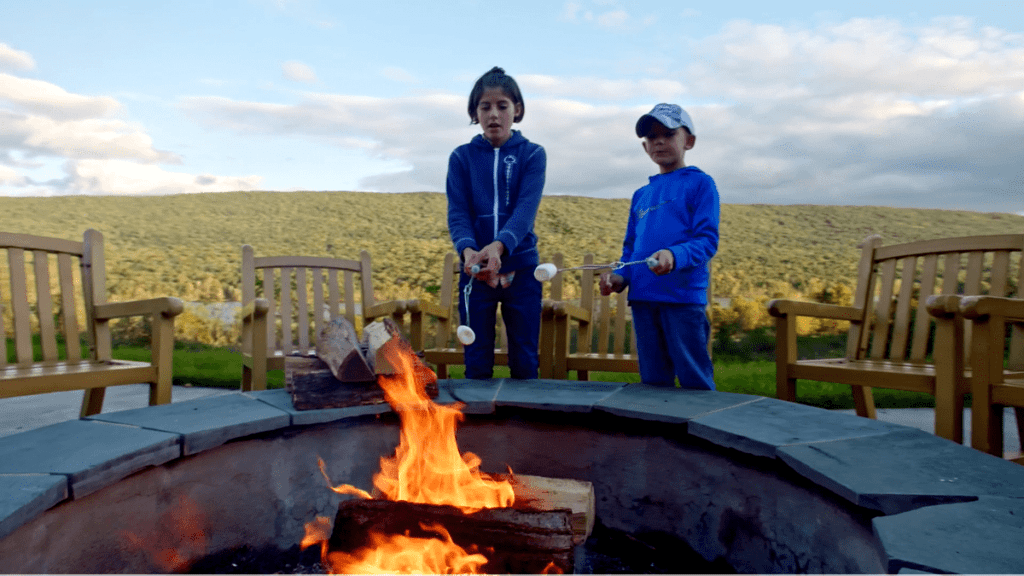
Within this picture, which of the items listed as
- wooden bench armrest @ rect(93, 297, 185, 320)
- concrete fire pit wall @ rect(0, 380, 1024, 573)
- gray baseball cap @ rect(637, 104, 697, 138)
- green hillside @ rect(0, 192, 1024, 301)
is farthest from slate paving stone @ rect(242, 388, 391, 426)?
green hillside @ rect(0, 192, 1024, 301)

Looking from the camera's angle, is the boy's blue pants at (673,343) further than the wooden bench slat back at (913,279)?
No

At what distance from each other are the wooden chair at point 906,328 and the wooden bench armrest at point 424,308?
2002mm

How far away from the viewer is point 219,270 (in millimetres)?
8578

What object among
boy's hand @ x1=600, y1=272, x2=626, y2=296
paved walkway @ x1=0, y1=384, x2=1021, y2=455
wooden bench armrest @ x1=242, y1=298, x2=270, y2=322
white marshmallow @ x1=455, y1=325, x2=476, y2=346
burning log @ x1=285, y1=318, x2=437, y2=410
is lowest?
paved walkway @ x1=0, y1=384, x2=1021, y2=455

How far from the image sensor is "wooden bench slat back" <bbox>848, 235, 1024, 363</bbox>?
2.89m

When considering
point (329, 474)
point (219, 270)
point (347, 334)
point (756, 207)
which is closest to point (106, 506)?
point (329, 474)

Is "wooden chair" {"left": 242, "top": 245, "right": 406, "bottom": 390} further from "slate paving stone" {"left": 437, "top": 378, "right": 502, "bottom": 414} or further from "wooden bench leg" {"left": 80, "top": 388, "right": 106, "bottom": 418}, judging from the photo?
"slate paving stone" {"left": 437, "top": 378, "right": 502, "bottom": 414}

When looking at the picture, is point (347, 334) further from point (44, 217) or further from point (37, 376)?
point (44, 217)

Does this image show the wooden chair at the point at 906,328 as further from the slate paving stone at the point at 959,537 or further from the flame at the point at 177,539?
the flame at the point at 177,539

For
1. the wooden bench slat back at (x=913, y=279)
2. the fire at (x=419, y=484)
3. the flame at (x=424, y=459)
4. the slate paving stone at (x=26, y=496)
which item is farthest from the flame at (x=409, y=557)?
the wooden bench slat back at (x=913, y=279)

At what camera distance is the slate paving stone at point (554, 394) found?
1.95 meters

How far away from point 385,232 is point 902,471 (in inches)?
354

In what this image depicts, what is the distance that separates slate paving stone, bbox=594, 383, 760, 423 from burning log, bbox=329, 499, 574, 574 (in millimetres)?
484

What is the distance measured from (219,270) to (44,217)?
175 inches
